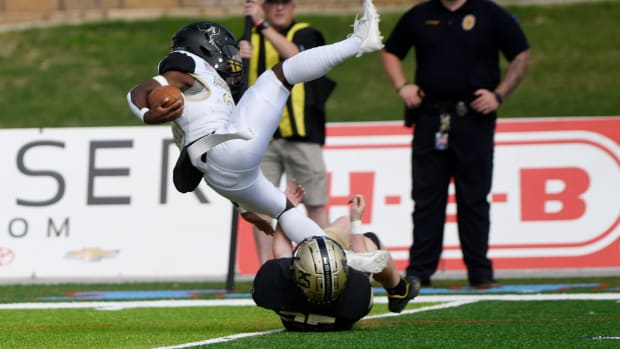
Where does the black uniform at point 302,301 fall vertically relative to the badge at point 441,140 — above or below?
below

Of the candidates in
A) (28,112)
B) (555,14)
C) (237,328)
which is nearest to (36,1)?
(28,112)

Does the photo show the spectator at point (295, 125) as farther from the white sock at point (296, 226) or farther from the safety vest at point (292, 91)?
the white sock at point (296, 226)

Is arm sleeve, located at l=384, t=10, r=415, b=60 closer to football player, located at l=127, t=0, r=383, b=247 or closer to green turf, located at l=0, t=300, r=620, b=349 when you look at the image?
green turf, located at l=0, t=300, r=620, b=349

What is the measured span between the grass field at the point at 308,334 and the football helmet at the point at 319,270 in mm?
203

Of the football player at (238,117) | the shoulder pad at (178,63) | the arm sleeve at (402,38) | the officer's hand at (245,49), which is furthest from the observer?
the arm sleeve at (402,38)

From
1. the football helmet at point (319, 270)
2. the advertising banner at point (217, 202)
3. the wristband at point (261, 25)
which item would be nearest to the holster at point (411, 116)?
the wristband at point (261, 25)

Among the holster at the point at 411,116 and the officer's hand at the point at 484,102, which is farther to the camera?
the holster at the point at 411,116

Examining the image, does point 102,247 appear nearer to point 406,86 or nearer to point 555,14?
point 406,86

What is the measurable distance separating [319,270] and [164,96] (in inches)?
43.3

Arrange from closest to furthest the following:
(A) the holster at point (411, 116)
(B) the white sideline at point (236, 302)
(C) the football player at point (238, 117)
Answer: (C) the football player at point (238, 117)
(B) the white sideline at point (236, 302)
(A) the holster at point (411, 116)

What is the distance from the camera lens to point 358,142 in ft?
37.4

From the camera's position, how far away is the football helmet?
6.41m

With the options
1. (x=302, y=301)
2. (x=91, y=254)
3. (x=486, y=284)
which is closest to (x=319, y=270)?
(x=302, y=301)

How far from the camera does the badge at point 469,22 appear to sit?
31.2ft
